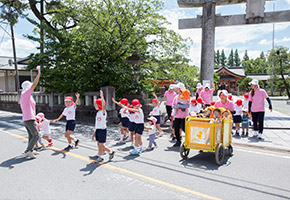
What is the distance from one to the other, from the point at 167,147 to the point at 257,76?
57339 millimetres

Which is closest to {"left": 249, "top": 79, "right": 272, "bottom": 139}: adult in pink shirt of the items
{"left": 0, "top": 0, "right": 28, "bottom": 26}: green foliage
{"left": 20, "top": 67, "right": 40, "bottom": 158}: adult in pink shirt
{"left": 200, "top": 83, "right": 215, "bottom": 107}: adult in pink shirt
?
{"left": 200, "top": 83, "right": 215, "bottom": 107}: adult in pink shirt

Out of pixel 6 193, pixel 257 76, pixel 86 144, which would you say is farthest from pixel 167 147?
pixel 257 76

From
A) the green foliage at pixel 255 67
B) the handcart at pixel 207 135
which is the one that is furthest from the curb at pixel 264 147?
the green foliage at pixel 255 67

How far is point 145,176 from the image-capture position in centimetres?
441

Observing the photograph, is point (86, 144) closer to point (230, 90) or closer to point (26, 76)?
point (26, 76)

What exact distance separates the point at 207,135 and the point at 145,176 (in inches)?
65.0

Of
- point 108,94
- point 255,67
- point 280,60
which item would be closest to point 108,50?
point 108,94

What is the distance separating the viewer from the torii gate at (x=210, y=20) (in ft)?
33.9

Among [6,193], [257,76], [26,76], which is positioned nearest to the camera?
[6,193]

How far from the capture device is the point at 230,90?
4806 centimetres

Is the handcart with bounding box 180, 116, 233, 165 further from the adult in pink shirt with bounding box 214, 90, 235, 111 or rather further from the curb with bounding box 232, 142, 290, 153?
the curb with bounding box 232, 142, 290, 153

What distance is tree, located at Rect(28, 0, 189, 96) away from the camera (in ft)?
35.6

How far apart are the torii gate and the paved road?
17.4ft

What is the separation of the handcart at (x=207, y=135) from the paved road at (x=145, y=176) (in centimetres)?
33
